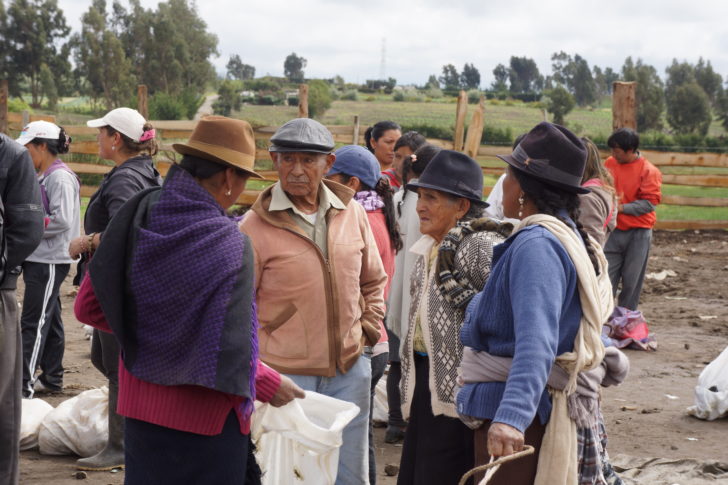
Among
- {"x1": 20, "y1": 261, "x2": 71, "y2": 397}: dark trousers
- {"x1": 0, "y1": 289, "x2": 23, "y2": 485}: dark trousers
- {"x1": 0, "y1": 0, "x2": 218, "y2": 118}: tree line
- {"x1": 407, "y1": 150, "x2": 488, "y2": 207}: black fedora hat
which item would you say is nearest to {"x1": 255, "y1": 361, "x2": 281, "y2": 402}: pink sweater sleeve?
{"x1": 407, "y1": 150, "x2": 488, "y2": 207}: black fedora hat

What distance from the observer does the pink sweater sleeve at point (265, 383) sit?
3035mm

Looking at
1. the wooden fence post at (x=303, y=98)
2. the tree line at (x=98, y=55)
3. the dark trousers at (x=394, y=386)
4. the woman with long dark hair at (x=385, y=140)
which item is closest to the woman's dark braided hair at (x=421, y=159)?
the dark trousers at (x=394, y=386)

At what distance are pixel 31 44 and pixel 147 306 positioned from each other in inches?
2725

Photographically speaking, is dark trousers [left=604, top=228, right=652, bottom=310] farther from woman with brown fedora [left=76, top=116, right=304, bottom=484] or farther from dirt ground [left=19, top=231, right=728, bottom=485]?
woman with brown fedora [left=76, top=116, right=304, bottom=484]

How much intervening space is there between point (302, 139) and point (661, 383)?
4963 millimetres

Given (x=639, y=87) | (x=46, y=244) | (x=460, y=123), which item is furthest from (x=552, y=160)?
(x=639, y=87)

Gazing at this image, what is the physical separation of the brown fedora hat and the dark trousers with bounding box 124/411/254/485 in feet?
2.67

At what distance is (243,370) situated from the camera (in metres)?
2.74

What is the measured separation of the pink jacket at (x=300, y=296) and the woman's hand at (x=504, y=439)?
52.5 inches

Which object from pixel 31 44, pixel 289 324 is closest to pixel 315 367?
pixel 289 324

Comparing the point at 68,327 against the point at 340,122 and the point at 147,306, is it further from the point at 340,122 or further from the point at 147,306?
the point at 340,122

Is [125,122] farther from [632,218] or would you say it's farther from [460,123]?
[460,123]

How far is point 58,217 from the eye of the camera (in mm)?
6504

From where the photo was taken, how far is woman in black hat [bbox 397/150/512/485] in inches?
144
